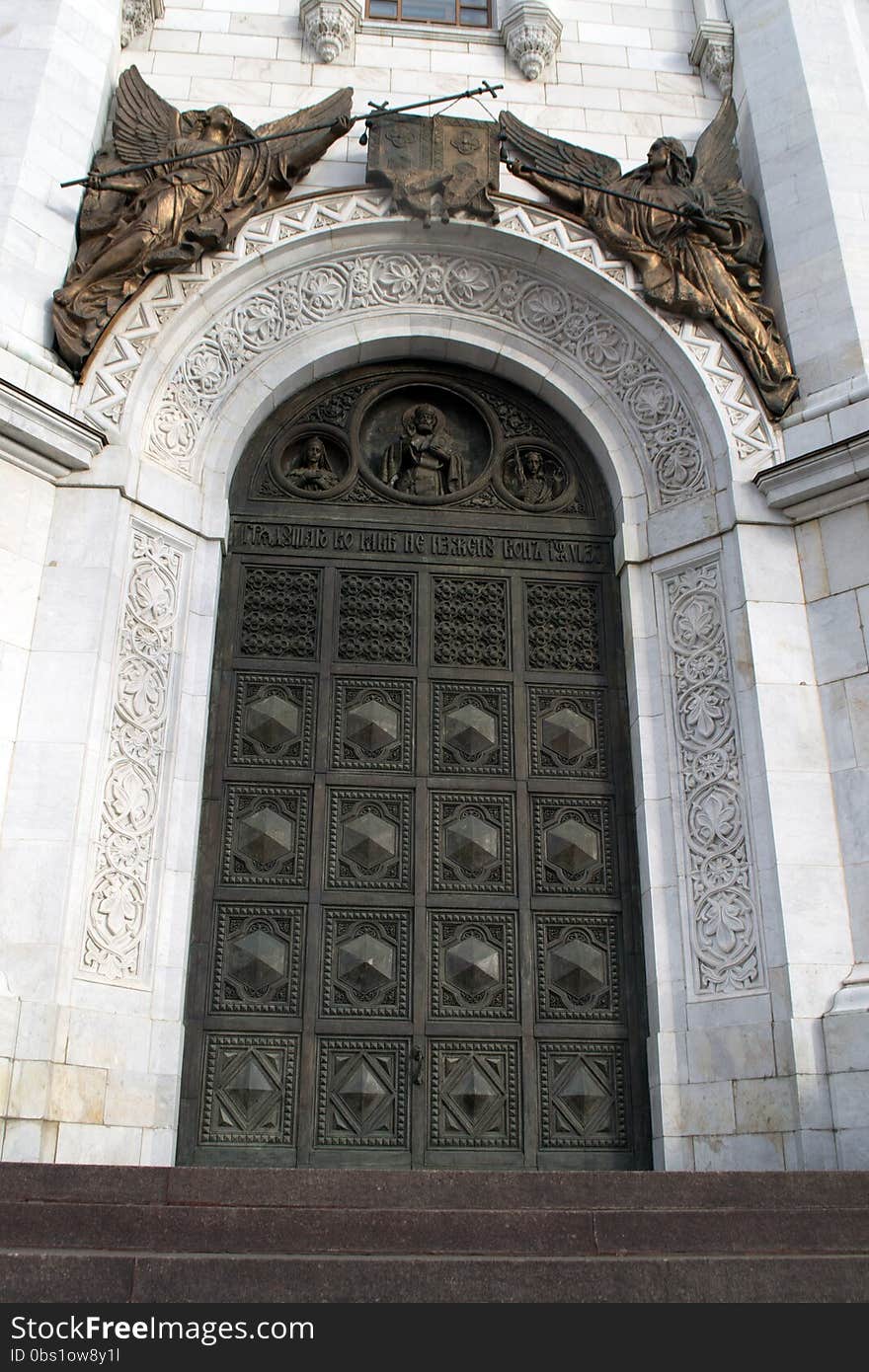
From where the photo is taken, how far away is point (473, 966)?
30.2 feet

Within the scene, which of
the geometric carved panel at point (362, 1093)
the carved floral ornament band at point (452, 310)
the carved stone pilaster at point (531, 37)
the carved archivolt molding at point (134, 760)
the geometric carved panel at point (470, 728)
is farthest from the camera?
the carved stone pilaster at point (531, 37)

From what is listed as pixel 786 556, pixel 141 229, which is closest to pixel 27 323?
pixel 141 229

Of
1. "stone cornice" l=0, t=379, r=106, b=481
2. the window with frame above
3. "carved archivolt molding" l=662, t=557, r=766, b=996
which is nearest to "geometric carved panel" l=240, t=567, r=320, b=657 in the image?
"stone cornice" l=0, t=379, r=106, b=481

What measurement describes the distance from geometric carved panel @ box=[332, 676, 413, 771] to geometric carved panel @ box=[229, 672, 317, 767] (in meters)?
0.24

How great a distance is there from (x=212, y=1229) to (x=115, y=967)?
11.4 ft

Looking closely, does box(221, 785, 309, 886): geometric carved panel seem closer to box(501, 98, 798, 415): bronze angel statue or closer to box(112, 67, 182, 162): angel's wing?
box(501, 98, 798, 415): bronze angel statue

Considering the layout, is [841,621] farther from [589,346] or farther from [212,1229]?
[212,1229]

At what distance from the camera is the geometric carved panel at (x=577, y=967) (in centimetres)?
916

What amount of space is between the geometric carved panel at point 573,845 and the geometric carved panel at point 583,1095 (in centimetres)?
119

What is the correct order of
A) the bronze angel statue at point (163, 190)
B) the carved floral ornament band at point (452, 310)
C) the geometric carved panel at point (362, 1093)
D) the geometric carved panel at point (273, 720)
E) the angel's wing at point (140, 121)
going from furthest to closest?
the angel's wing at point (140, 121)
the carved floral ornament band at point (452, 310)
the bronze angel statue at point (163, 190)
the geometric carved panel at point (273, 720)
the geometric carved panel at point (362, 1093)

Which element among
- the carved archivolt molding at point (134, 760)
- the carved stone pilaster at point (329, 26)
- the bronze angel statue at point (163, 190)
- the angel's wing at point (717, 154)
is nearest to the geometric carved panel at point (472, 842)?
the carved archivolt molding at point (134, 760)

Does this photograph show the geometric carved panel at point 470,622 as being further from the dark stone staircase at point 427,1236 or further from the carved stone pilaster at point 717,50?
the carved stone pilaster at point 717,50

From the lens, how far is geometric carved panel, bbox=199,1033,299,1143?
8.60m

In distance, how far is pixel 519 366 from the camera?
11219 mm
